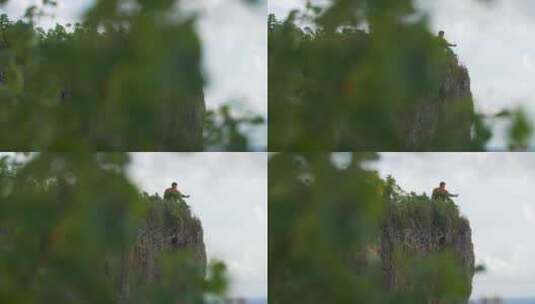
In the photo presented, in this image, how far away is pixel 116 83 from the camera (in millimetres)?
1287

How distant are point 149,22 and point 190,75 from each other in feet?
0.31

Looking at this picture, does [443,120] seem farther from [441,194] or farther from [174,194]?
[441,194]

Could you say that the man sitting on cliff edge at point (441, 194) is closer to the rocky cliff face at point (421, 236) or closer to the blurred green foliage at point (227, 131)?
the rocky cliff face at point (421, 236)

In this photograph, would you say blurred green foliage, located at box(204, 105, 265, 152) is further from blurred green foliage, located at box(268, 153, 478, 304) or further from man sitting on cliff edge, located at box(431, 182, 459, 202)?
man sitting on cliff edge, located at box(431, 182, 459, 202)

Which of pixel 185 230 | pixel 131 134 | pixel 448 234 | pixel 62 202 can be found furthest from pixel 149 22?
pixel 448 234

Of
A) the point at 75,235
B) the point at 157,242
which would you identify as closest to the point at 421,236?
the point at 157,242

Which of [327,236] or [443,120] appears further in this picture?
[443,120]

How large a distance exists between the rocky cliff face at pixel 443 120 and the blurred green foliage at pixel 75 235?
0.58 meters

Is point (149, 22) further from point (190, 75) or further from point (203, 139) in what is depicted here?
point (203, 139)

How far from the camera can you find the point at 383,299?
1.84 m

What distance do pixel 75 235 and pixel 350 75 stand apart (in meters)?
0.45

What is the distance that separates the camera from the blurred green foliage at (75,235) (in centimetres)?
134

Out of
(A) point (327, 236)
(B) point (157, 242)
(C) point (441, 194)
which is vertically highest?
(C) point (441, 194)

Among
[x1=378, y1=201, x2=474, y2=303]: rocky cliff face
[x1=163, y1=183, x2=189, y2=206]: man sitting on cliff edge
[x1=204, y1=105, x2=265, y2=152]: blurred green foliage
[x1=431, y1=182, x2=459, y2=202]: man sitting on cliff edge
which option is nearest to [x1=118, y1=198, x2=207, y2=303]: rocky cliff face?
[x1=163, y1=183, x2=189, y2=206]: man sitting on cliff edge
